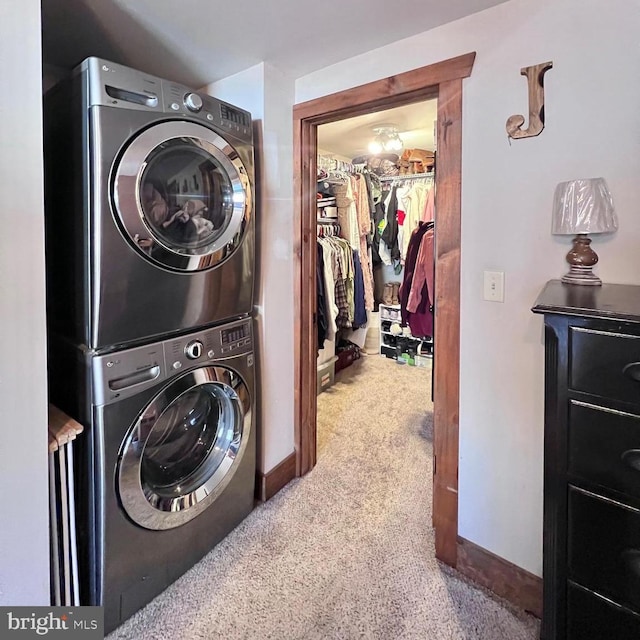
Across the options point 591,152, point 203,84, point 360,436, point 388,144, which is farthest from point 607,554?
point 388,144

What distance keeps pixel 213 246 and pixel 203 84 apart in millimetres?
1033

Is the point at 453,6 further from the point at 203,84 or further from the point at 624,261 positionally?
the point at 203,84

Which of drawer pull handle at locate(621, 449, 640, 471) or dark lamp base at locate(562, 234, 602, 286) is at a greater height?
dark lamp base at locate(562, 234, 602, 286)

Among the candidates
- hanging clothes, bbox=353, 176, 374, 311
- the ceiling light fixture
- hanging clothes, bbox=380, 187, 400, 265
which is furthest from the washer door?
hanging clothes, bbox=380, 187, 400, 265

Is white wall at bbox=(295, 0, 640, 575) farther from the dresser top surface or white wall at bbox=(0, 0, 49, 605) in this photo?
white wall at bbox=(0, 0, 49, 605)

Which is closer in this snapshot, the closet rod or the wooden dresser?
the wooden dresser

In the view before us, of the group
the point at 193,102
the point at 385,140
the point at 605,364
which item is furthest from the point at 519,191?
the point at 385,140

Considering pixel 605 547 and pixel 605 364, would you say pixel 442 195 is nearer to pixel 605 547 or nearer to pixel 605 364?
pixel 605 364

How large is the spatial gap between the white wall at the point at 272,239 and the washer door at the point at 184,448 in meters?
0.27

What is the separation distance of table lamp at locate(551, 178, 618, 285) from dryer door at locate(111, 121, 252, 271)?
1.11 metres

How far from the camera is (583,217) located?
1.11 meters

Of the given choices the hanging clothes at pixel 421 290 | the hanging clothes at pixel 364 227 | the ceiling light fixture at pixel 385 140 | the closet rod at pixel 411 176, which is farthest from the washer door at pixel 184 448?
the closet rod at pixel 411 176

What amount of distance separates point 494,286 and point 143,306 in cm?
120

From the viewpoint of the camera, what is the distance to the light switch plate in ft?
4.47
